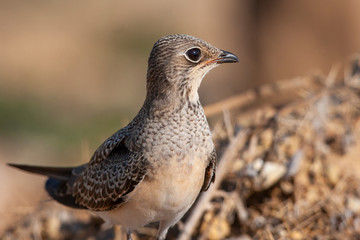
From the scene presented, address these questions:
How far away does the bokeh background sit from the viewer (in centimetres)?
1178

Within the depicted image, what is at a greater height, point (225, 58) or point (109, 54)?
point (225, 58)

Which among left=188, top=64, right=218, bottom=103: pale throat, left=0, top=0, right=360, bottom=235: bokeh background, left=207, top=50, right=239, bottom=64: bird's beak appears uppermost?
left=207, top=50, right=239, bottom=64: bird's beak

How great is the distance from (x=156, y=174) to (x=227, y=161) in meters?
1.41

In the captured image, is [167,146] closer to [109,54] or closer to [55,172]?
[55,172]

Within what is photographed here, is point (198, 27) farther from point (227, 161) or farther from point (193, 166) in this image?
point (193, 166)

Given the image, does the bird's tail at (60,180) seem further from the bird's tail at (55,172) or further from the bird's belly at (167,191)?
the bird's belly at (167,191)

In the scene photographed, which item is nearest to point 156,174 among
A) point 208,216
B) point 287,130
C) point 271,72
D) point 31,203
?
point 208,216


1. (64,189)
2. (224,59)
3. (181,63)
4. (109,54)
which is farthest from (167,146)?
(109,54)

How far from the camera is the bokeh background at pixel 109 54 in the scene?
11.8m

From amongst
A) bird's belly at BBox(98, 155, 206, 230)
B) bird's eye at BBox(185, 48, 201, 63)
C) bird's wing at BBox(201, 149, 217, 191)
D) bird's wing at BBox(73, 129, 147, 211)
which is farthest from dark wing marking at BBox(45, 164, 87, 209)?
bird's eye at BBox(185, 48, 201, 63)

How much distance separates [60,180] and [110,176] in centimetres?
104

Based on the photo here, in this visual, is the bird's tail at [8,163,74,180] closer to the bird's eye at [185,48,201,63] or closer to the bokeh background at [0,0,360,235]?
the bird's eye at [185,48,201,63]

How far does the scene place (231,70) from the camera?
15.3 m

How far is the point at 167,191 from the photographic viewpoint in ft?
14.2
